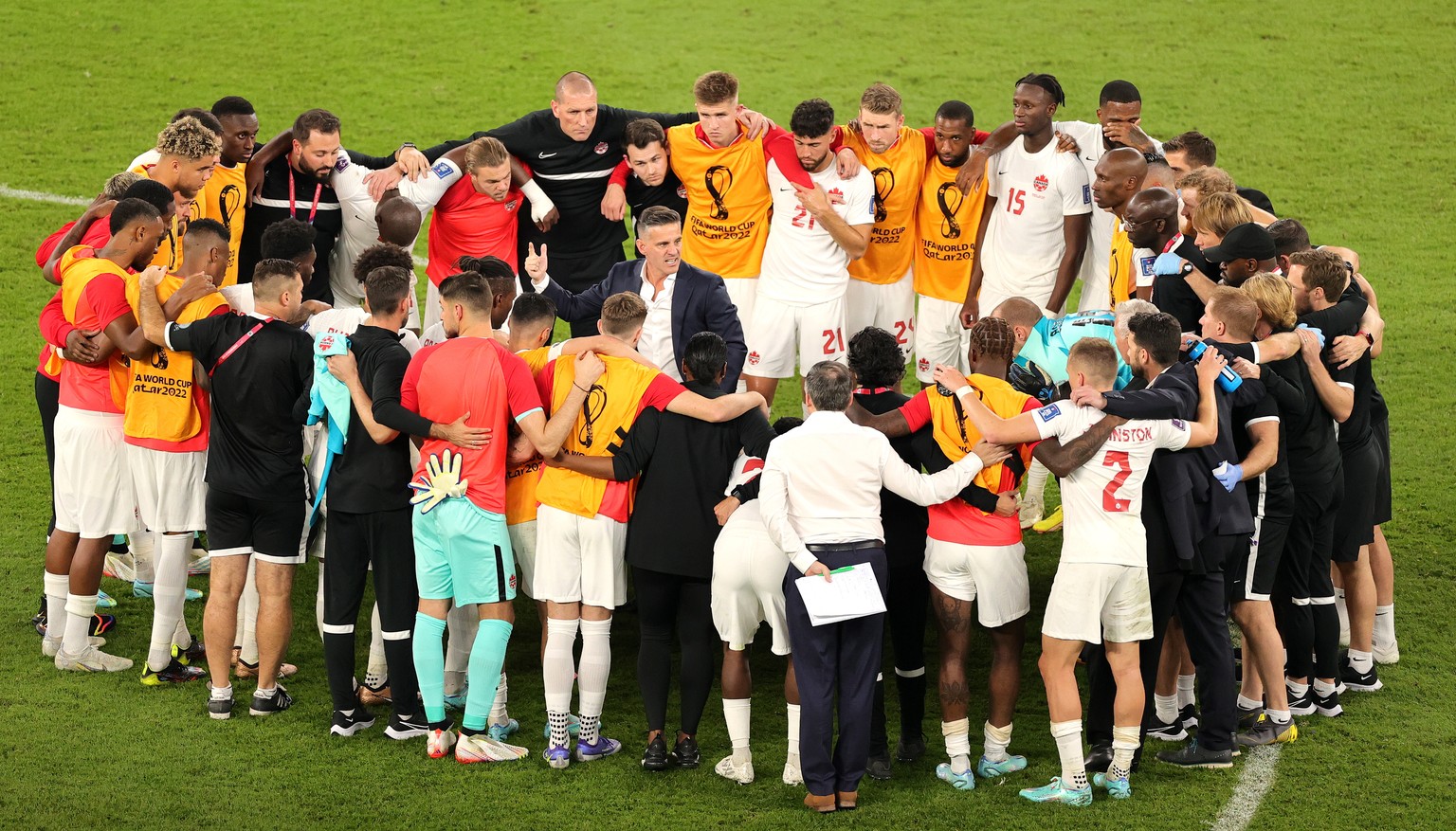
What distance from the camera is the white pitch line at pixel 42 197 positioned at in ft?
45.8

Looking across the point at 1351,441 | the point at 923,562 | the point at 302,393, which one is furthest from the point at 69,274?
the point at 1351,441

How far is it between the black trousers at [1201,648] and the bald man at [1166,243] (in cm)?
128

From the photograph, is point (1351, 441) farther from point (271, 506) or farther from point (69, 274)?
point (69, 274)

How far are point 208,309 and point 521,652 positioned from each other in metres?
2.38

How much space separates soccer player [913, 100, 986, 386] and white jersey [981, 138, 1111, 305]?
0.15 metres

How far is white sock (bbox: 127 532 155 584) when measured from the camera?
8.34m

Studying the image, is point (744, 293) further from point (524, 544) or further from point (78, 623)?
point (78, 623)

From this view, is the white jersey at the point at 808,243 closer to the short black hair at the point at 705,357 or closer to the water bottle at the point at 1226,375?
the short black hair at the point at 705,357

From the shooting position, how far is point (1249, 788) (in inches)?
247

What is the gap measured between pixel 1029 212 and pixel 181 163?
4878 millimetres

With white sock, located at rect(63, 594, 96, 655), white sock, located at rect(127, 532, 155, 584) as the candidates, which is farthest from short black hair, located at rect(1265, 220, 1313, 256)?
white sock, located at rect(127, 532, 155, 584)

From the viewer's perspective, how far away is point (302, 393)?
675cm

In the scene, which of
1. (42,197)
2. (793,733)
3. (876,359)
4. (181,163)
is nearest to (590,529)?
(793,733)

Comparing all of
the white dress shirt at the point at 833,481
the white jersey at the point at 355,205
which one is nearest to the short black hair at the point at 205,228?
the white jersey at the point at 355,205
